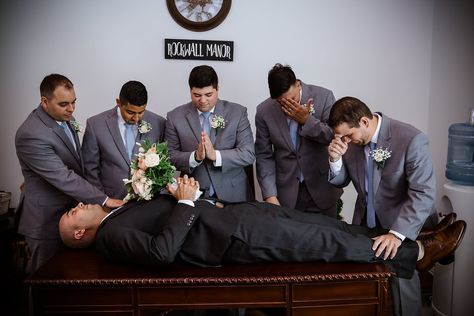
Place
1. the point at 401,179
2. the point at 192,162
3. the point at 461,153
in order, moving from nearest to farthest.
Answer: the point at 401,179
the point at 192,162
the point at 461,153

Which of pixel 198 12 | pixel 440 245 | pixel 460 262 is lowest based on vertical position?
pixel 460 262

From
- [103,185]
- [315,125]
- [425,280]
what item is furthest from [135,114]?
[425,280]

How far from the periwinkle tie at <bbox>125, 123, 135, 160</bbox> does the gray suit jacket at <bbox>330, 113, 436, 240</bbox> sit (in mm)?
1443

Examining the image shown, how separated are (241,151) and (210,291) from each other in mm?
1211

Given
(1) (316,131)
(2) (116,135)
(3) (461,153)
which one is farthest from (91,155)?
(3) (461,153)

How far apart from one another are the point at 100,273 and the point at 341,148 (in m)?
1.53

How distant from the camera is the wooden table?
2.41 meters

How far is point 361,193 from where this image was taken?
308 cm

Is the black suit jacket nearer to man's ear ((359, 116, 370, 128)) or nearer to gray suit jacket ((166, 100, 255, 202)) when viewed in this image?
gray suit jacket ((166, 100, 255, 202))

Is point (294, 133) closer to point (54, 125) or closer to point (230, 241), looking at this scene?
point (230, 241)

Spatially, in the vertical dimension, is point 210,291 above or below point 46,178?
below

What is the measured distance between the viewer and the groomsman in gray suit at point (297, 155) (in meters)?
3.50

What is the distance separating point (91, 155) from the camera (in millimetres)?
3455

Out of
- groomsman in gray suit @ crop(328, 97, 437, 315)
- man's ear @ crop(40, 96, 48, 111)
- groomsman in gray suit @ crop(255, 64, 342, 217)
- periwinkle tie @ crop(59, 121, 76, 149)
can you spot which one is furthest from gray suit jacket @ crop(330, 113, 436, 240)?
man's ear @ crop(40, 96, 48, 111)
